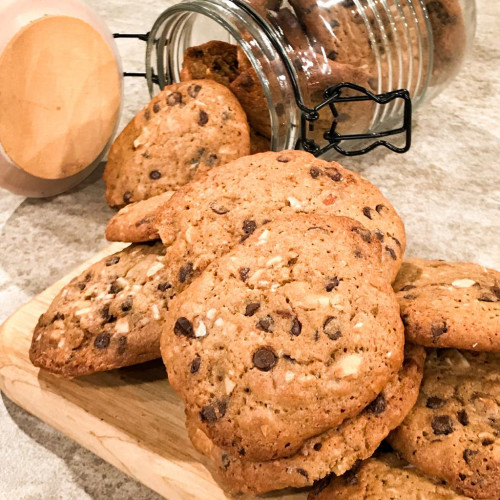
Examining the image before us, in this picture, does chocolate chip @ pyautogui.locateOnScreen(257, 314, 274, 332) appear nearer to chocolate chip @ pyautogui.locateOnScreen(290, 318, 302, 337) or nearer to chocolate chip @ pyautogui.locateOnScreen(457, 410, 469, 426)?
chocolate chip @ pyautogui.locateOnScreen(290, 318, 302, 337)

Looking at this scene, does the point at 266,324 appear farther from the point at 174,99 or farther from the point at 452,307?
the point at 174,99

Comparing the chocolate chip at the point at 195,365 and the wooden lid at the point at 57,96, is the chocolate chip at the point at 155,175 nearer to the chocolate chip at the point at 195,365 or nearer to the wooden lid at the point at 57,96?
the wooden lid at the point at 57,96

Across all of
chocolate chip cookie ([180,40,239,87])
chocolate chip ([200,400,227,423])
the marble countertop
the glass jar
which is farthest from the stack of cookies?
chocolate chip cookie ([180,40,239,87])

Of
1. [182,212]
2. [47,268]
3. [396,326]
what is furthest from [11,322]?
[396,326]

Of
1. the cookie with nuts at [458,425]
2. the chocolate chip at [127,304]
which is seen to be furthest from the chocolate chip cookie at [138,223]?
the cookie with nuts at [458,425]

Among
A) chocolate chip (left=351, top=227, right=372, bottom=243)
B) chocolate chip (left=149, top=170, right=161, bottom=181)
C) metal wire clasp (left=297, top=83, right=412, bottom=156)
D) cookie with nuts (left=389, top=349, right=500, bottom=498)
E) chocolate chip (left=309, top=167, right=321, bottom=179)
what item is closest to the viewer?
cookie with nuts (left=389, top=349, right=500, bottom=498)

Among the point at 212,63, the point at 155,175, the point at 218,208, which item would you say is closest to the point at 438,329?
the point at 218,208
